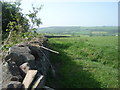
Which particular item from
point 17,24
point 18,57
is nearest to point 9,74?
point 18,57

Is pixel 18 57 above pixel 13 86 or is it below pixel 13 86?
above

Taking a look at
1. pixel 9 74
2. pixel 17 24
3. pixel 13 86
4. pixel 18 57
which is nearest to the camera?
pixel 13 86

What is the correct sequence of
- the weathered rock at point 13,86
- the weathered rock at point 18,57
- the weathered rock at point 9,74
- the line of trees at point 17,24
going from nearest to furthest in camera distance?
the weathered rock at point 13,86 < the weathered rock at point 9,74 < the weathered rock at point 18,57 < the line of trees at point 17,24

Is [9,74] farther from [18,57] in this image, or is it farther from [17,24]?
[17,24]

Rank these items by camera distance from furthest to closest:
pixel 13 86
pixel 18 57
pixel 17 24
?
pixel 17 24, pixel 18 57, pixel 13 86

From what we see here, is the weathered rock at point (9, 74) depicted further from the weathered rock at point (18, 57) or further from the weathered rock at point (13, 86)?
the weathered rock at point (18, 57)

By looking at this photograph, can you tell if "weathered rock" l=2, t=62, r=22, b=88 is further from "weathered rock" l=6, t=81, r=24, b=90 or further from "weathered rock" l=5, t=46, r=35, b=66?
"weathered rock" l=5, t=46, r=35, b=66

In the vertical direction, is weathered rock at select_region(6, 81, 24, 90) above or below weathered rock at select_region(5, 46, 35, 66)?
below

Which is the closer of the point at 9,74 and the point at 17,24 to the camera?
the point at 9,74

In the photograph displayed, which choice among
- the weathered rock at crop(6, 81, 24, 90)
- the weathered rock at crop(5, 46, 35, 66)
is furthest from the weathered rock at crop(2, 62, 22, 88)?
the weathered rock at crop(5, 46, 35, 66)

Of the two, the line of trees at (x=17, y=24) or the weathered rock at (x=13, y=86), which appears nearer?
the weathered rock at (x=13, y=86)

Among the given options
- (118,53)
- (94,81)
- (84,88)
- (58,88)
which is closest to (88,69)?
(94,81)

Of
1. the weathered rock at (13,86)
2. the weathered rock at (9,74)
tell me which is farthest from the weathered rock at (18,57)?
the weathered rock at (13,86)

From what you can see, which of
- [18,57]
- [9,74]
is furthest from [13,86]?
[18,57]
